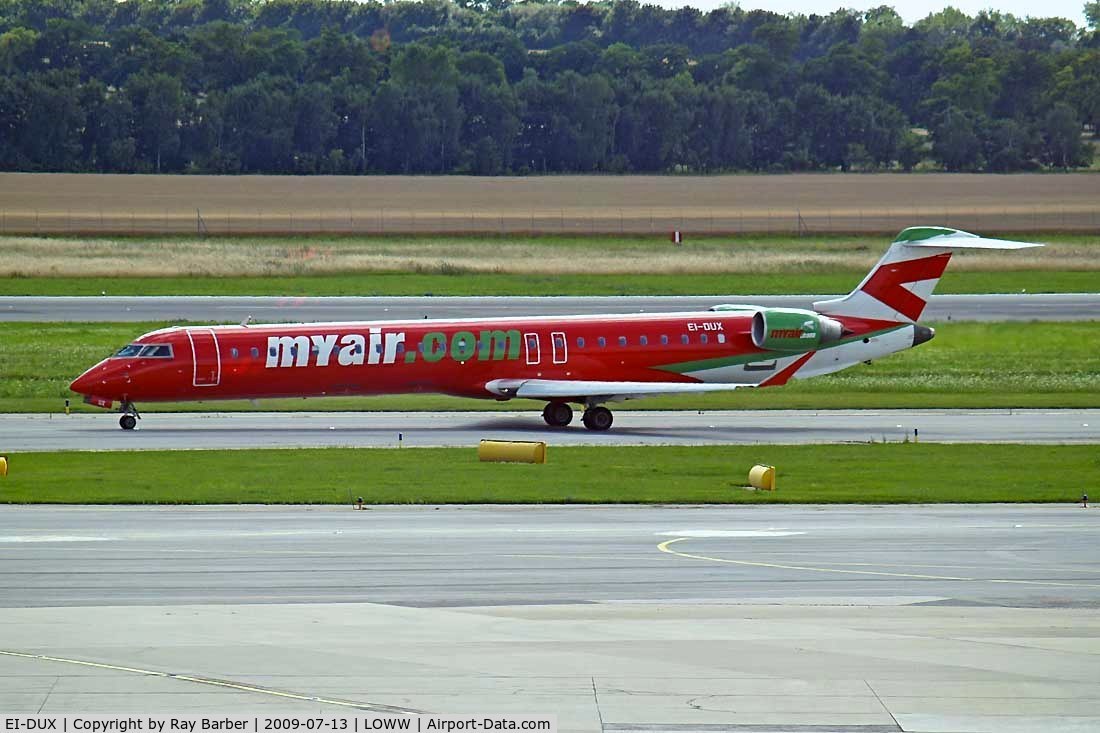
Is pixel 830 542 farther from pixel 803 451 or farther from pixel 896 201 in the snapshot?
pixel 896 201

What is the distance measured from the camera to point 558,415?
4472cm

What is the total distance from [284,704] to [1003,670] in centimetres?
773

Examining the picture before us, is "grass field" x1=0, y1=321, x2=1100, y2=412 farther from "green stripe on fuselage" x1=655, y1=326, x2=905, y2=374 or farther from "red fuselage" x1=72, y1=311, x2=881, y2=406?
"red fuselage" x1=72, y1=311, x2=881, y2=406

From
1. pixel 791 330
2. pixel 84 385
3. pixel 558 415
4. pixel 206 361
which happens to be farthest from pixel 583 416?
pixel 84 385

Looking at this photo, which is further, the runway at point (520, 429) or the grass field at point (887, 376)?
the grass field at point (887, 376)

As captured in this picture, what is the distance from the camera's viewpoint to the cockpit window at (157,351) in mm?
42562

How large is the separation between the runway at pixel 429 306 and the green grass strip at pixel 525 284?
4.22m

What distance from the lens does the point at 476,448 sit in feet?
128

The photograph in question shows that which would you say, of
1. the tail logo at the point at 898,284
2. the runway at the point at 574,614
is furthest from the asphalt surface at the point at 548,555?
the tail logo at the point at 898,284

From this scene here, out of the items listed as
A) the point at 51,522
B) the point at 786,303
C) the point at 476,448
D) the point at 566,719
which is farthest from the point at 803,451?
the point at 786,303

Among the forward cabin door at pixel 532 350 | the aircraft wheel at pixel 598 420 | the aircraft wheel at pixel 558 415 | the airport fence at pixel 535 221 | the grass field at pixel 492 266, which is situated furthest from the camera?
the airport fence at pixel 535 221

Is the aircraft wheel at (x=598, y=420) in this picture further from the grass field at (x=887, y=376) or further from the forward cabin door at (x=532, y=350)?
the grass field at (x=887, y=376)

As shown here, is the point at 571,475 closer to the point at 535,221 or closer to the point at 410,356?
the point at 410,356

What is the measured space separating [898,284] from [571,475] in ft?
53.1
